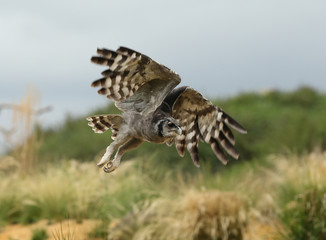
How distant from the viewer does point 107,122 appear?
3332 mm

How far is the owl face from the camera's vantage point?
287 cm

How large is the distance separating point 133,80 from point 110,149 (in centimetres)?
40

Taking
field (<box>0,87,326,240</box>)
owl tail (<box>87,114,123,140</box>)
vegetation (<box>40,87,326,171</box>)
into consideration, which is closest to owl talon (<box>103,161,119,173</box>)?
owl tail (<box>87,114,123,140</box>)

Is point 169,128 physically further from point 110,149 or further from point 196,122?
point 196,122

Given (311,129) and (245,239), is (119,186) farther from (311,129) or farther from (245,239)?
(311,129)

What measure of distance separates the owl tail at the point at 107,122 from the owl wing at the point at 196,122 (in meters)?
0.32

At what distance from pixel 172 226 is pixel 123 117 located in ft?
11.7

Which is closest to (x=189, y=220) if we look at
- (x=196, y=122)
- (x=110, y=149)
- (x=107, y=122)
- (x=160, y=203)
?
(x=160, y=203)

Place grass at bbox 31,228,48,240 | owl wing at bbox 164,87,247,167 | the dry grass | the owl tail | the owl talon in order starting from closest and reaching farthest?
the owl talon
the owl tail
owl wing at bbox 164,87,247,167
the dry grass
grass at bbox 31,228,48,240

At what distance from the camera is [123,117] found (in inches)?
125

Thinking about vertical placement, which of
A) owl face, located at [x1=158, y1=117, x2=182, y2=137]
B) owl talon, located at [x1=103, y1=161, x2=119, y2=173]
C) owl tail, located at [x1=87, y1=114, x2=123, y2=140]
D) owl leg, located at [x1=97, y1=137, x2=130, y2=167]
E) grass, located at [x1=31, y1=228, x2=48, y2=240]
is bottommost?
grass, located at [x1=31, y1=228, x2=48, y2=240]

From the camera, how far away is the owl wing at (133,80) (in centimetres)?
296

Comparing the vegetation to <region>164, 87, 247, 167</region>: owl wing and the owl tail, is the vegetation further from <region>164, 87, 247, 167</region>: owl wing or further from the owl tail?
the owl tail

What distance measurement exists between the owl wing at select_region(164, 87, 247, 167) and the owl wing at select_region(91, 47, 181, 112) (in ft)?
0.53
